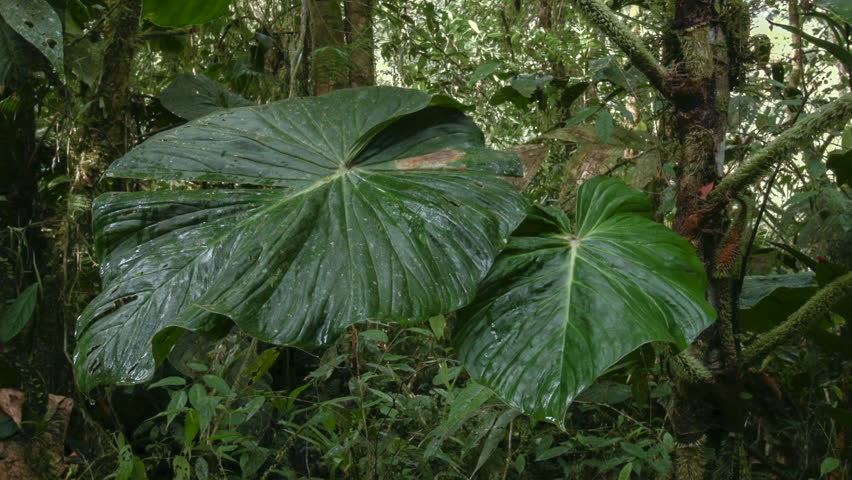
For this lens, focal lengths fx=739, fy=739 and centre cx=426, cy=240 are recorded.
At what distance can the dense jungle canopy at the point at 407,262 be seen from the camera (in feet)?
3.43

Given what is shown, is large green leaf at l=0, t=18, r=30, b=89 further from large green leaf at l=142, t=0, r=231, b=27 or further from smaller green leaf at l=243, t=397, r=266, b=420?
smaller green leaf at l=243, t=397, r=266, b=420

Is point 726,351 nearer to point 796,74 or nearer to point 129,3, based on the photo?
point 129,3

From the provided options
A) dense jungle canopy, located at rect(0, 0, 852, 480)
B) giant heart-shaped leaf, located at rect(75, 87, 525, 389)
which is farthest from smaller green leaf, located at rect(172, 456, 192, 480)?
giant heart-shaped leaf, located at rect(75, 87, 525, 389)

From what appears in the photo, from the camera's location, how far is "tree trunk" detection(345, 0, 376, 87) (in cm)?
271

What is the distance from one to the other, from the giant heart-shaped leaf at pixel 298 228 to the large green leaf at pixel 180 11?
194 millimetres

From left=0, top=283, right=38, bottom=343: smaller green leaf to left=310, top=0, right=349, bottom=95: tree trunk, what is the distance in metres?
1.10

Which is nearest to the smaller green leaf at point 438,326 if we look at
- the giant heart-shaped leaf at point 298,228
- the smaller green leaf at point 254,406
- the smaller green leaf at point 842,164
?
the smaller green leaf at point 254,406

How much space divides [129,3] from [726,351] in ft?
6.93

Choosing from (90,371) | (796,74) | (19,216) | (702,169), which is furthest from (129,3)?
(796,74)

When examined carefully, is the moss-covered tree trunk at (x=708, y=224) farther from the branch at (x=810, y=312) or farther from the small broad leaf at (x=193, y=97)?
the small broad leaf at (x=193, y=97)

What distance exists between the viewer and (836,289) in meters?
1.28

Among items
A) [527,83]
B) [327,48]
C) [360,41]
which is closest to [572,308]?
[527,83]

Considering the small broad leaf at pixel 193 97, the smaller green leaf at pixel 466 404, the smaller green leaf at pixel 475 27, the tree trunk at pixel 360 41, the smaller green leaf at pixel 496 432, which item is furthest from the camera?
the smaller green leaf at pixel 475 27

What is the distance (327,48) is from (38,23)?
83 cm
